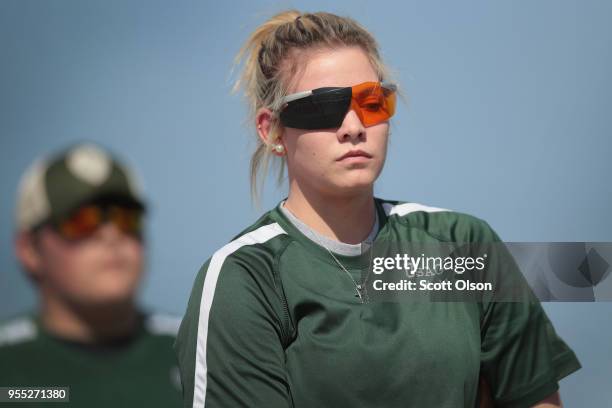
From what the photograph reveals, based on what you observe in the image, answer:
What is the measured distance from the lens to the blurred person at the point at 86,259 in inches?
28.1

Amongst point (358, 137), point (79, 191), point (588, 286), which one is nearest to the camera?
point (79, 191)

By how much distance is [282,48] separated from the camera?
192 centimetres

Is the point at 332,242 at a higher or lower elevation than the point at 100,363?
lower

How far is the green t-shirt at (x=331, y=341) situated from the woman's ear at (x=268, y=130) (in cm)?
18

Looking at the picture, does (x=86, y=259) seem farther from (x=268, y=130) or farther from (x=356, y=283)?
(x=268, y=130)

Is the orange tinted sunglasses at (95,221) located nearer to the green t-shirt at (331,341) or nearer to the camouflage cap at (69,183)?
the camouflage cap at (69,183)

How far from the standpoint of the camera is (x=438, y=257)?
6.23 feet

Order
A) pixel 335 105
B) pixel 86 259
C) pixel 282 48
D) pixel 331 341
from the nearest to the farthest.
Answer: pixel 86 259 → pixel 331 341 → pixel 335 105 → pixel 282 48

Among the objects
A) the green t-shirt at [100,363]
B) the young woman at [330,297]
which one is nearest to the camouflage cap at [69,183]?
the green t-shirt at [100,363]

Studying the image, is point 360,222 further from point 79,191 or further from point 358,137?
point 79,191

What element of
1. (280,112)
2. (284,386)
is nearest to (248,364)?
(284,386)

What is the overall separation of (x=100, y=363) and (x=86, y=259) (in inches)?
5.1

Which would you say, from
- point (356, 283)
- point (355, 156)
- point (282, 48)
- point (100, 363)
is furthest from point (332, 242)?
point (100, 363)

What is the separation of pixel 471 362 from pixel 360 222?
0.42 meters
